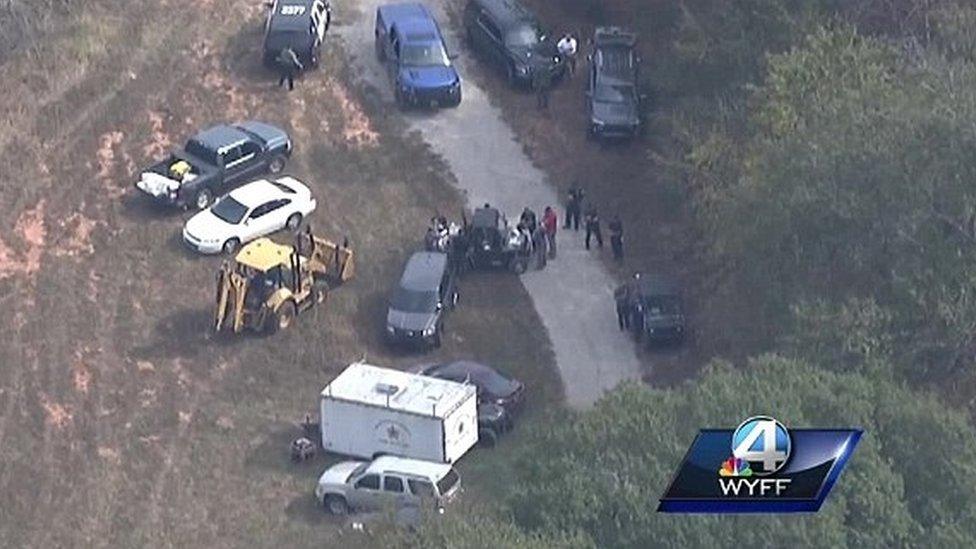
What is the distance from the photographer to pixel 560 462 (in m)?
33.2

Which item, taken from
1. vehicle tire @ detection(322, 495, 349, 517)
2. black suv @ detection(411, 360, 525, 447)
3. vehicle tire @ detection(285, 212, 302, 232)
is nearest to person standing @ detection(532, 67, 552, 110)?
vehicle tire @ detection(285, 212, 302, 232)

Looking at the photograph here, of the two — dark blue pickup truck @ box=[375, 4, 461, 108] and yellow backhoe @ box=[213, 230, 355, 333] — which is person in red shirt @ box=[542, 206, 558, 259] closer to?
yellow backhoe @ box=[213, 230, 355, 333]

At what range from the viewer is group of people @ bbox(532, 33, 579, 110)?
53.2m

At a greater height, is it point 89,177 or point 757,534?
point 757,534

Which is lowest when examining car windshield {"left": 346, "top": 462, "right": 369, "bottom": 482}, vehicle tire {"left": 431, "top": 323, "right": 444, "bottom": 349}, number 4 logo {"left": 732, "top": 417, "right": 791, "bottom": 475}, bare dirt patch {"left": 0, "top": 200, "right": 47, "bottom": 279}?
bare dirt patch {"left": 0, "top": 200, "right": 47, "bottom": 279}

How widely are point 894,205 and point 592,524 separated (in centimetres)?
1034

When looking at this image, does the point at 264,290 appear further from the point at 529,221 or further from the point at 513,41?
the point at 513,41

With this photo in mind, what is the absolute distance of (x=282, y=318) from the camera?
45156 mm

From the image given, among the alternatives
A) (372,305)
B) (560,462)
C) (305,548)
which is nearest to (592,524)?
(560,462)

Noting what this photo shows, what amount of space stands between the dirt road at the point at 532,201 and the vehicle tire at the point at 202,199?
18.8 ft

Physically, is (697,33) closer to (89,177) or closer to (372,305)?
(372,305)

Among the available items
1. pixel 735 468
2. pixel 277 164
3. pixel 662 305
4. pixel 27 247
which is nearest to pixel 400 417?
pixel 662 305

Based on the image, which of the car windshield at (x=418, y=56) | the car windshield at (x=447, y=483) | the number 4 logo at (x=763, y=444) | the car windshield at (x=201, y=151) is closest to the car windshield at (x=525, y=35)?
the car windshield at (x=418, y=56)

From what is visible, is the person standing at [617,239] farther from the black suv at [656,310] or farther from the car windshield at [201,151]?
the car windshield at [201,151]
